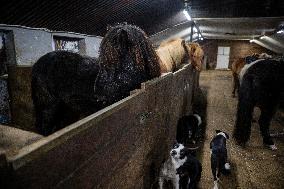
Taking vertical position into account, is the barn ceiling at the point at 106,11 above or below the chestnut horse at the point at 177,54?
above

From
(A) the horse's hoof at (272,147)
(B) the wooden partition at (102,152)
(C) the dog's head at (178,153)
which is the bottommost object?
(A) the horse's hoof at (272,147)

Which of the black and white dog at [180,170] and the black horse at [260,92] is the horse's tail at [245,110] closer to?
the black horse at [260,92]

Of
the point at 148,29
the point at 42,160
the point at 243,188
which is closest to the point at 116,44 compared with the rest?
the point at 42,160

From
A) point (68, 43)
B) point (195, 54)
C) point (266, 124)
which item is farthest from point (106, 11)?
point (266, 124)

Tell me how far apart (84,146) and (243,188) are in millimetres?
3147

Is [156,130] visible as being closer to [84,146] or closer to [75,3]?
[84,146]

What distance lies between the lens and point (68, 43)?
28.1 feet

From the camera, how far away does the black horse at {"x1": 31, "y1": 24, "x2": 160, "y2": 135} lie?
122 inches

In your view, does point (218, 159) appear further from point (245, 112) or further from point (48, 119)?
point (48, 119)

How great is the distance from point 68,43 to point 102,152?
25.8 feet

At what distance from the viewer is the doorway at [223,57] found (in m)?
27.8

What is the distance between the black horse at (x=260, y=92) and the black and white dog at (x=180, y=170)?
216 centimetres

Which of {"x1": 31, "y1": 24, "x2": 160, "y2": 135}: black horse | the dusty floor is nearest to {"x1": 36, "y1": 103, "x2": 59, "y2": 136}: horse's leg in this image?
{"x1": 31, "y1": 24, "x2": 160, "y2": 135}: black horse

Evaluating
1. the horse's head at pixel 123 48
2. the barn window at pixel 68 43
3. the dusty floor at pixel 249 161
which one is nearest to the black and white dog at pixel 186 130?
the dusty floor at pixel 249 161
